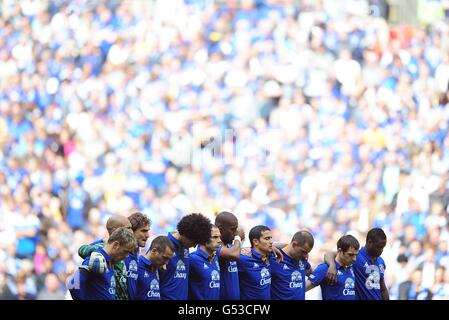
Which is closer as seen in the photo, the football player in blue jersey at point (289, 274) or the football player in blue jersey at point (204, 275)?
the football player in blue jersey at point (204, 275)

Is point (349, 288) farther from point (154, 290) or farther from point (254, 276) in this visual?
point (154, 290)

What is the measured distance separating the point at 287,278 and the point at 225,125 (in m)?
5.47

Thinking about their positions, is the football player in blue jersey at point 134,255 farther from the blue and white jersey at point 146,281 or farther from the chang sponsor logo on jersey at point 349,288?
the chang sponsor logo on jersey at point 349,288

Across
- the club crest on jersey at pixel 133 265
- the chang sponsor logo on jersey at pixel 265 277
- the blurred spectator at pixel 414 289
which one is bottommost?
the blurred spectator at pixel 414 289

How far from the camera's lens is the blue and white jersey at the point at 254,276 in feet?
28.9

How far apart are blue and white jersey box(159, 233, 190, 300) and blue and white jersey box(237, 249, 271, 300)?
60 centimetres

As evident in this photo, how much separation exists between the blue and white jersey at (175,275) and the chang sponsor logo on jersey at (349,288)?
4.76 ft

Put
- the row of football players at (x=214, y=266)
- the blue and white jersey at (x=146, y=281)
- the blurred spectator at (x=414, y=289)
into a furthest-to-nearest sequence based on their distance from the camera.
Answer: the blurred spectator at (x=414, y=289) → the blue and white jersey at (x=146, y=281) → the row of football players at (x=214, y=266)

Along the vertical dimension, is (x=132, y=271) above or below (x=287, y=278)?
above

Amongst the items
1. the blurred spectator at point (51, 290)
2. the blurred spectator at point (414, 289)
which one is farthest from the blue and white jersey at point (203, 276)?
the blurred spectator at point (414, 289)

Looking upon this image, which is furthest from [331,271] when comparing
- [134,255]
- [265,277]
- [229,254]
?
[134,255]

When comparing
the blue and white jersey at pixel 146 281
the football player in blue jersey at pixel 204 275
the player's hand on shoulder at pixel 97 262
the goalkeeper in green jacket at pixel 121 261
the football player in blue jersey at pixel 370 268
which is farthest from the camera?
the football player in blue jersey at pixel 370 268

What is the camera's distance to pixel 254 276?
347 inches

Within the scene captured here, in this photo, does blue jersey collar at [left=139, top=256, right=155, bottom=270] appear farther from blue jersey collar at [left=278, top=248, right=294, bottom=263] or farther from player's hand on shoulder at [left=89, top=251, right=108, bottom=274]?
blue jersey collar at [left=278, top=248, right=294, bottom=263]
